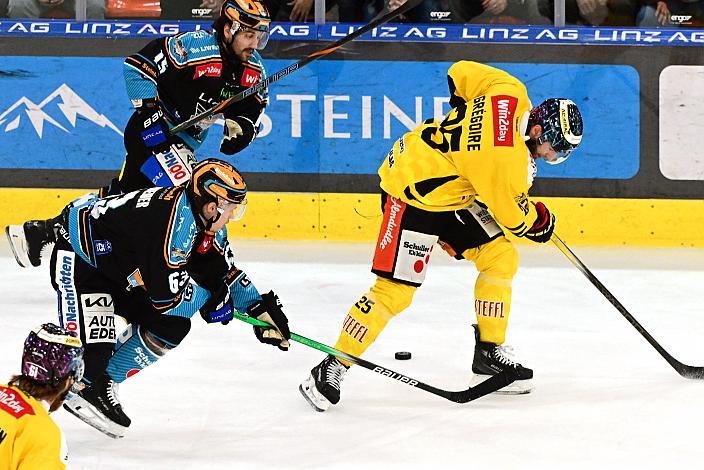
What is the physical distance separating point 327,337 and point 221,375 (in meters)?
0.70

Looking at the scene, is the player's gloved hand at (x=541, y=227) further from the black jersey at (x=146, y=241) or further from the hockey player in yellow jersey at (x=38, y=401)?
the hockey player in yellow jersey at (x=38, y=401)

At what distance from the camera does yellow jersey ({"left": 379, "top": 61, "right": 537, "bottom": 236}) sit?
3.61 metres

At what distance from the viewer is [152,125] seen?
14.4ft

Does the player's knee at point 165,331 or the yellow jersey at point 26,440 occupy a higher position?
the yellow jersey at point 26,440

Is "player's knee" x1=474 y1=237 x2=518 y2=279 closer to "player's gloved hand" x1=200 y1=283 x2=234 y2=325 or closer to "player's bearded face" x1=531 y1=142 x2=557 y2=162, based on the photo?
"player's bearded face" x1=531 y1=142 x2=557 y2=162

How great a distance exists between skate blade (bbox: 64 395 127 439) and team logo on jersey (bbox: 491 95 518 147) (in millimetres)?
1454

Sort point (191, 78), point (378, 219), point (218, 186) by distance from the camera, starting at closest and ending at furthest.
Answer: point (218, 186) → point (191, 78) → point (378, 219)

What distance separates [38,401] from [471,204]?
190 centimetres

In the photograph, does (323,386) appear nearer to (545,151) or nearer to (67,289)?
A: (67,289)

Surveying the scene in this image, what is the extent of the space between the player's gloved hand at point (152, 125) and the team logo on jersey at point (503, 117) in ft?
4.47

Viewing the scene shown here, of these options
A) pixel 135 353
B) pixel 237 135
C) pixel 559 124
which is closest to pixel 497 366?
pixel 559 124

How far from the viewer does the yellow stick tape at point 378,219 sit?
250 inches

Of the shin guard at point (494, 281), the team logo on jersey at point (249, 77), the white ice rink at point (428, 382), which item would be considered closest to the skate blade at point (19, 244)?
the white ice rink at point (428, 382)

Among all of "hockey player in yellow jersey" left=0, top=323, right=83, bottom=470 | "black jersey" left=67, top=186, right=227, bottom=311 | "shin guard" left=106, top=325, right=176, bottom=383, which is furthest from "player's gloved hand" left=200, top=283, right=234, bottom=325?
"hockey player in yellow jersey" left=0, top=323, right=83, bottom=470
